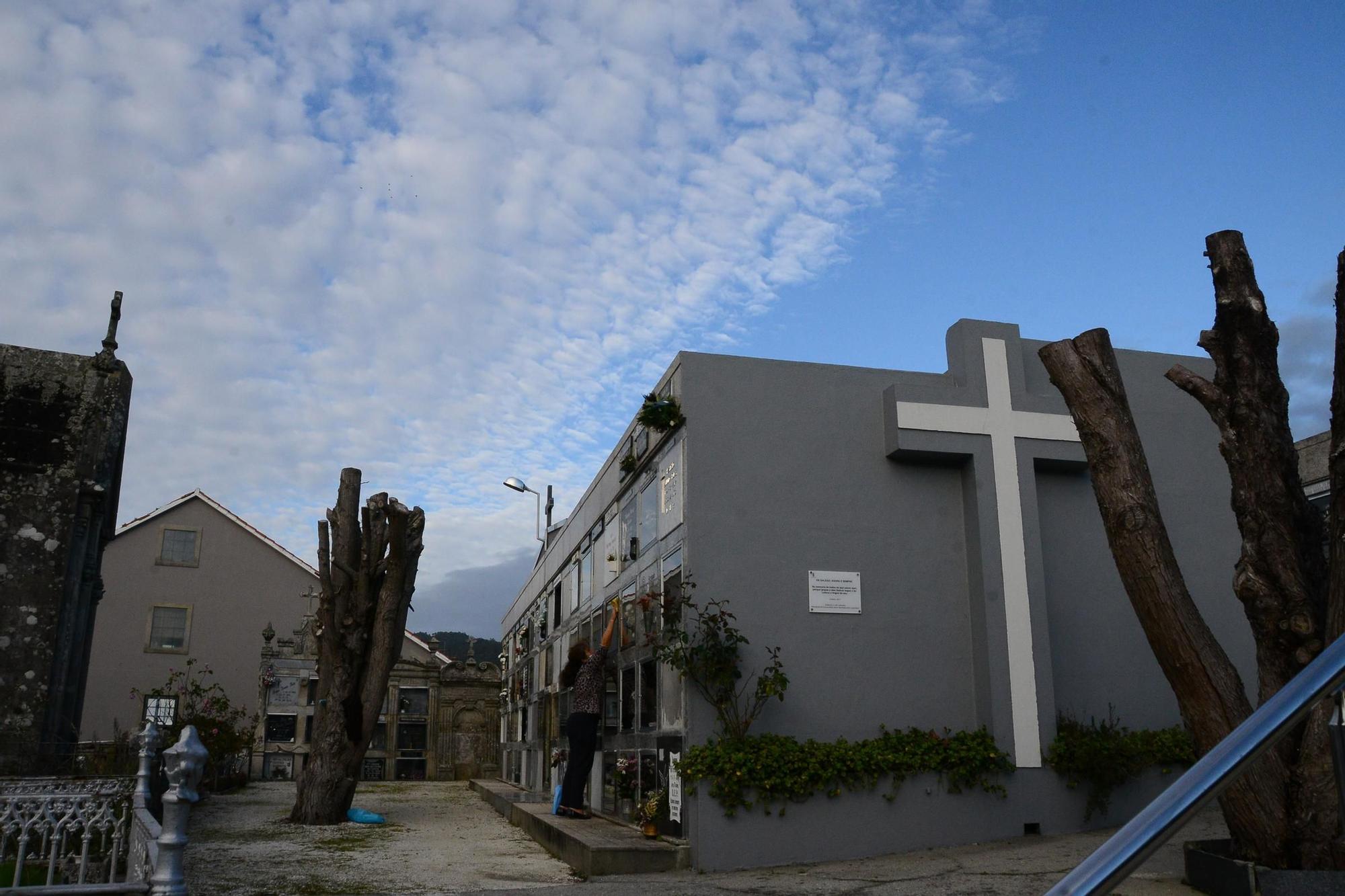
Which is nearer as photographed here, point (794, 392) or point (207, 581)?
point (794, 392)

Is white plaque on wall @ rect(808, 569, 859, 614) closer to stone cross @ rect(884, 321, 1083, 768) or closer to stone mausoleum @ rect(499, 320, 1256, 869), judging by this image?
stone mausoleum @ rect(499, 320, 1256, 869)

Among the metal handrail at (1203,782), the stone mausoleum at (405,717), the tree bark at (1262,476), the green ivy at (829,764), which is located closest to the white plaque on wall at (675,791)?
the green ivy at (829,764)

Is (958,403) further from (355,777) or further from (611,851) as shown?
(355,777)

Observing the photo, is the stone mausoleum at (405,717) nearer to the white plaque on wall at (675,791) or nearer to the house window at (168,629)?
the house window at (168,629)

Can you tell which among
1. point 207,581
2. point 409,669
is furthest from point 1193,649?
point 207,581

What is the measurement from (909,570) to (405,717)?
763 inches

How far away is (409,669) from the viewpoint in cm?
2550

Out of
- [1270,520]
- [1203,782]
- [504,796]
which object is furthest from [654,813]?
[1203,782]

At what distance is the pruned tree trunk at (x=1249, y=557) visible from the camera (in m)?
5.20

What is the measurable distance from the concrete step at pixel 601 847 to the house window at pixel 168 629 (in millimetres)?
20194

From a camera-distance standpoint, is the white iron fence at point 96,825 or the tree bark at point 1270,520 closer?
the white iron fence at point 96,825

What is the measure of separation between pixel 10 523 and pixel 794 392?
6.46 metres

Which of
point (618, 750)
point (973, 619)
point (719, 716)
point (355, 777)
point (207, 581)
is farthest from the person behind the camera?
point (207, 581)

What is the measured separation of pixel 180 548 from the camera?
28234 millimetres
